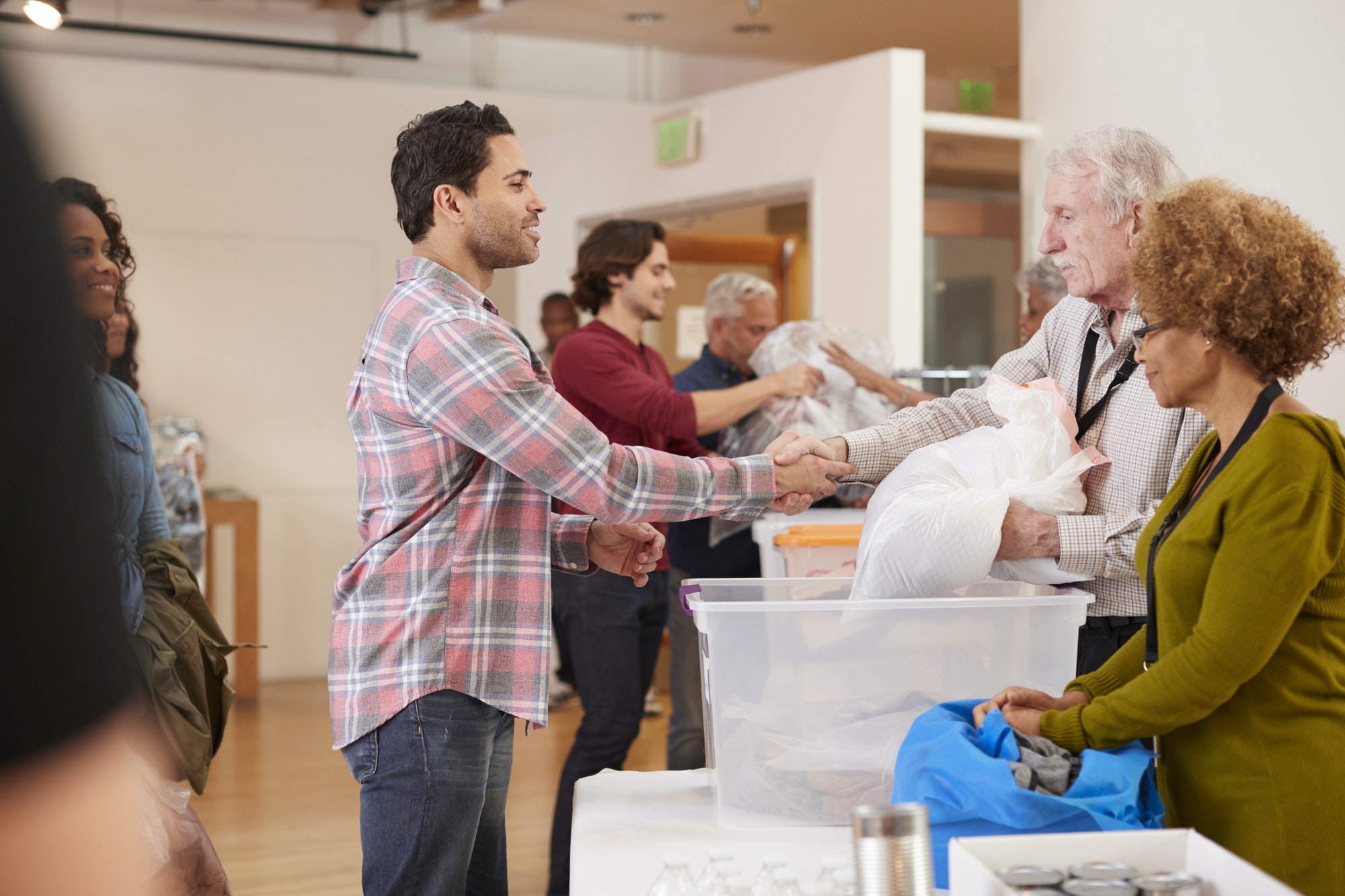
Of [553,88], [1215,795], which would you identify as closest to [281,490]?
[553,88]

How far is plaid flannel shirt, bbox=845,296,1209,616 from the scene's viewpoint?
1.68 metres

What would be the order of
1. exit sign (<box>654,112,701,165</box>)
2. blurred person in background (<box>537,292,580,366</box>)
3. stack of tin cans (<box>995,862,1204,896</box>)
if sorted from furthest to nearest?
blurred person in background (<box>537,292,580,366</box>) < exit sign (<box>654,112,701,165</box>) < stack of tin cans (<box>995,862,1204,896</box>)

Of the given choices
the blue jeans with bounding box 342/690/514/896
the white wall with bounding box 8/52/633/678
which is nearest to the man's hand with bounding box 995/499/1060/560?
the blue jeans with bounding box 342/690/514/896

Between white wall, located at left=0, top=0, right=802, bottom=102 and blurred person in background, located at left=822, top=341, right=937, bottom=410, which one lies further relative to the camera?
white wall, located at left=0, top=0, right=802, bottom=102

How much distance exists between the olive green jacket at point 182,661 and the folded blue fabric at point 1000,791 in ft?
4.45

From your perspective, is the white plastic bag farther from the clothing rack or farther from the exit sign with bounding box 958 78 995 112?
the exit sign with bounding box 958 78 995 112

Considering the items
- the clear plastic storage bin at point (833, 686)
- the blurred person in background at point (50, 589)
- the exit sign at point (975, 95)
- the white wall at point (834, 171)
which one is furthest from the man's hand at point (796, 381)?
the blurred person in background at point (50, 589)

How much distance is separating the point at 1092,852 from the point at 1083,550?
2.34 ft

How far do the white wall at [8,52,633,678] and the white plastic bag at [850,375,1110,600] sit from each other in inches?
175

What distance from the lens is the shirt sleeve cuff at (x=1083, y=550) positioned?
5.53 ft

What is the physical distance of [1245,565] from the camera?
116 centimetres

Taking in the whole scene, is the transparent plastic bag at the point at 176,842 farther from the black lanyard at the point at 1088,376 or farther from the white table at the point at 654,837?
the black lanyard at the point at 1088,376

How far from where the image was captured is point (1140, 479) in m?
1.72

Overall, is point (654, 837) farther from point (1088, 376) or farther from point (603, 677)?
point (603, 677)
